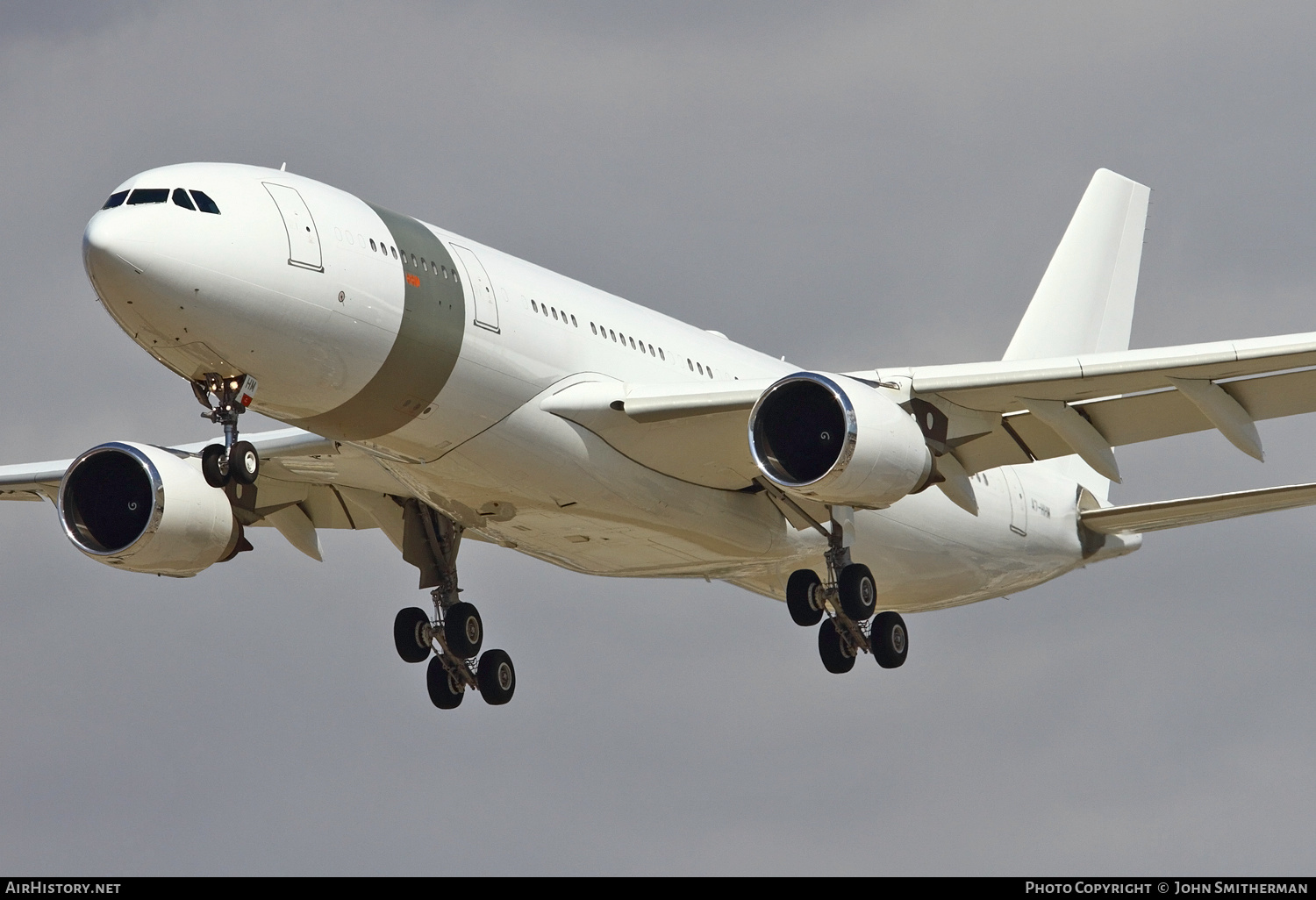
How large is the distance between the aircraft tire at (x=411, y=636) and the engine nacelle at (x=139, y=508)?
11.2 feet

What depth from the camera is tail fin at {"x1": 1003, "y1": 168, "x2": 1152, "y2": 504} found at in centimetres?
3988

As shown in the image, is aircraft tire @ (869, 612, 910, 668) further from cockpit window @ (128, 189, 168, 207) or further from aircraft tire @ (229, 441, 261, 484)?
cockpit window @ (128, 189, 168, 207)

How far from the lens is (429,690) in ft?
105

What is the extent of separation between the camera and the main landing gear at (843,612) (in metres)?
30.3

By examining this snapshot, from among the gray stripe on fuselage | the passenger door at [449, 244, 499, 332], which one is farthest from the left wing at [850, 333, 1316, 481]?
the gray stripe on fuselage

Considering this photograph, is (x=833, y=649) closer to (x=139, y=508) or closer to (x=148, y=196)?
(x=139, y=508)

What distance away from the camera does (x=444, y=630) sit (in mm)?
31484

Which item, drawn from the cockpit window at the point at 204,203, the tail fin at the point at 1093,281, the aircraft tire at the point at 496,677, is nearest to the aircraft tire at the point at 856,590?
the aircraft tire at the point at 496,677

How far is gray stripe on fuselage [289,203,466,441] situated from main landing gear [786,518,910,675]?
7.91 metres

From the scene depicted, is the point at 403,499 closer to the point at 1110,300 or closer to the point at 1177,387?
the point at 1177,387

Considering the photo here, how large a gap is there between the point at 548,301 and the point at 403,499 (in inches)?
222

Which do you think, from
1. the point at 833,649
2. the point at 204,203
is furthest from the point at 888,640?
the point at 204,203

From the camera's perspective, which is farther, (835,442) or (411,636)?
(411,636)

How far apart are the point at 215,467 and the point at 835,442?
859 centimetres
